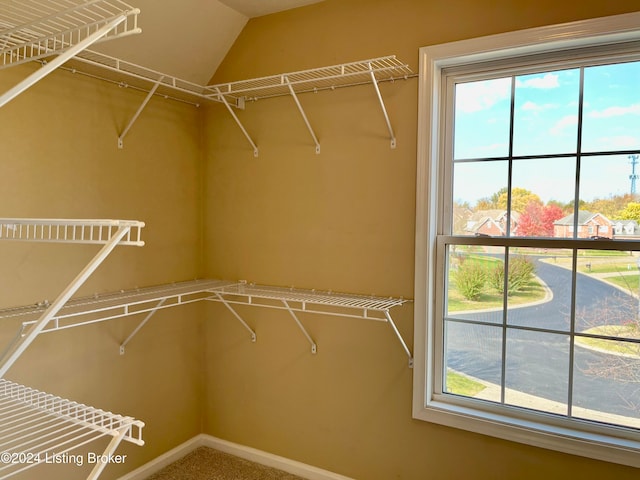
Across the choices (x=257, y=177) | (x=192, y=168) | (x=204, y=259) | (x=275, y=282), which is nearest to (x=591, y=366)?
(x=275, y=282)

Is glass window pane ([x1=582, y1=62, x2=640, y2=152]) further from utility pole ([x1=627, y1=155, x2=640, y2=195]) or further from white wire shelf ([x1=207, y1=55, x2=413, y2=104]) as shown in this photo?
white wire shelf ([x1=207, y1=55, x2=413, y2=104])

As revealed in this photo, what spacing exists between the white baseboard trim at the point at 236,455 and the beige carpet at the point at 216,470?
0.02 metres

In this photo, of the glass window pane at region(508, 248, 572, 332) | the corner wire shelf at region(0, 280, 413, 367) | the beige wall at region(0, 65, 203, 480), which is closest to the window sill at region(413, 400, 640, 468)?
the corner wire shelf at region(0, 280, 413, 367)

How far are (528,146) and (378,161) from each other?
2.03 ft

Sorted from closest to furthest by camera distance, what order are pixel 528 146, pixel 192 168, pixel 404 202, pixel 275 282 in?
pixel 528 146 → pixel 404 202 → pixel 275 282 → pixel 192 168

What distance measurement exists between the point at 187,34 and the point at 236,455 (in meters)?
2.19

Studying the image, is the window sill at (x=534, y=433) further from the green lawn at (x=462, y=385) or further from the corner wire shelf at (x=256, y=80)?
the corner wire shelf at (x=256, y=80)

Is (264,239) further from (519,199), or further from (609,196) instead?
(609,196)

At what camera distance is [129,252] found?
2268 millimetres

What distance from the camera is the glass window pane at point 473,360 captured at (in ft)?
6.40

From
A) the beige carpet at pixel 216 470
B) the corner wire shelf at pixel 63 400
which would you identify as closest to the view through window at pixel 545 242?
the beige carpet at pixel 216 470

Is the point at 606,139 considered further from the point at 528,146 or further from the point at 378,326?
the point at 378,326

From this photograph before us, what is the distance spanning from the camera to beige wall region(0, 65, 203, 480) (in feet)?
6.07

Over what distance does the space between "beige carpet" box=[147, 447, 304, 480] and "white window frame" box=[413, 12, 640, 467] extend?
0.88 metres
